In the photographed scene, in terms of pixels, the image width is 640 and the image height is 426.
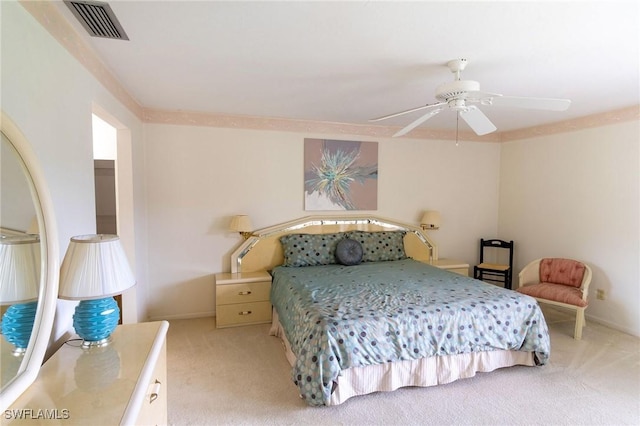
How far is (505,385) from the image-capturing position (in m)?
2.58

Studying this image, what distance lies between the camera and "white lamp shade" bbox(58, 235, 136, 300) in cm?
144

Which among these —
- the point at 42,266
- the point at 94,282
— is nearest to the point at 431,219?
the point at 94,282

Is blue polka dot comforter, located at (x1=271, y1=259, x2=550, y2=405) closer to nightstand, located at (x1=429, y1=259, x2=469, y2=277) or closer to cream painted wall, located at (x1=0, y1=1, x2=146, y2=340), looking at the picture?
nightstand, located at (x1=429, y1=259, x2=469, y2=277)

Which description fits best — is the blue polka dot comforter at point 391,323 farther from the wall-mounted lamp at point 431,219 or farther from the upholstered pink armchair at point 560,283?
the wall-mounted lamp at point 431,219

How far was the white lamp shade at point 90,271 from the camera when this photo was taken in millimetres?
1436

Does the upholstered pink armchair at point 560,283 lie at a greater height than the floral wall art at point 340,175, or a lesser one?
lesser

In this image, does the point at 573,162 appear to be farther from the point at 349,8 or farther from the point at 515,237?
the point at 349,8

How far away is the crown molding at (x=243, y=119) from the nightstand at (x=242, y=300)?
178 cm

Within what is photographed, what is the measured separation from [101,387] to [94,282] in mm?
428

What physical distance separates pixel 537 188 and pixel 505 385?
2962 millimetres

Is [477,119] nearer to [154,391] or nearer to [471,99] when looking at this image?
[471,99]

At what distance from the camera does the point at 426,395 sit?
2457 millimetres

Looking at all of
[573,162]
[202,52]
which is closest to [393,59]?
[202,52]

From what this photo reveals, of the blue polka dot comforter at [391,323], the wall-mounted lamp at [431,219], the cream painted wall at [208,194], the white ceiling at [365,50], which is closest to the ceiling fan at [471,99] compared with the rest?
the white ceiling at [365,50]
